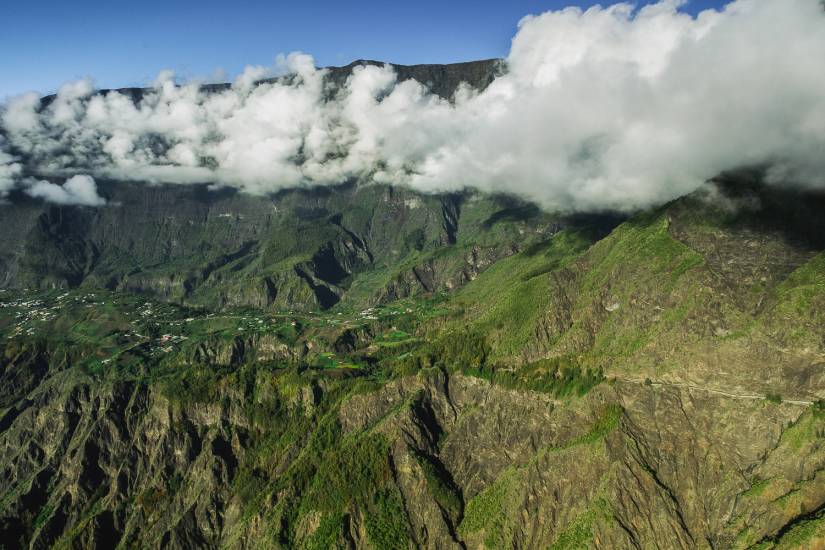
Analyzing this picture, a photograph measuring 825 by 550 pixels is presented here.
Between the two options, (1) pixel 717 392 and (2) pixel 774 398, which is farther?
(1) pixel 717 392

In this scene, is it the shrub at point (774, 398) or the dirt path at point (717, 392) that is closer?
the dirt path at point (717, 392)

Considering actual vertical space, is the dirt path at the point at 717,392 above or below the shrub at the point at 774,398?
below

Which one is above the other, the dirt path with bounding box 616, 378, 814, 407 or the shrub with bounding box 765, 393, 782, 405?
the shrub with bounding box 765, 393, 782, 405

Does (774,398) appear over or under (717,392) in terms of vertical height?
over

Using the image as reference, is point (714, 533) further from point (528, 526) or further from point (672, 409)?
point (528, 526)

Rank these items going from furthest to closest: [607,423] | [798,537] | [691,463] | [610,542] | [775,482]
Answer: [607,423] → [691,463] → [610,542] → [775,482] → [798,537]

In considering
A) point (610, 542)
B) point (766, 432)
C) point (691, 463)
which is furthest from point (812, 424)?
point (610, 542)

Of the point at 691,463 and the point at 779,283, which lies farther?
the point at 779,283

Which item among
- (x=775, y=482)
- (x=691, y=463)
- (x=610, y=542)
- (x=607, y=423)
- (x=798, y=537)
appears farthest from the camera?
(x=607, y=423)

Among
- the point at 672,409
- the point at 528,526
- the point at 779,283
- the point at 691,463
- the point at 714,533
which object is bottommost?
the point at 528,526

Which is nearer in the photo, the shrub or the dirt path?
the dirt path

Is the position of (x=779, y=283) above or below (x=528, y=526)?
above
